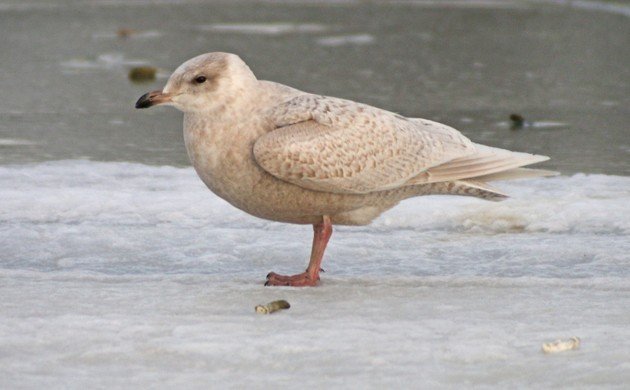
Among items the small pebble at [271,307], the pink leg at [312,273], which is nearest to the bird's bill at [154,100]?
the pink leg at [312,273]

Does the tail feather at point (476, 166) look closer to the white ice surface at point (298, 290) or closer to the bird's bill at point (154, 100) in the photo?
the white ice surface at point (298, 290)

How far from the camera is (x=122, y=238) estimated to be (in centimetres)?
529

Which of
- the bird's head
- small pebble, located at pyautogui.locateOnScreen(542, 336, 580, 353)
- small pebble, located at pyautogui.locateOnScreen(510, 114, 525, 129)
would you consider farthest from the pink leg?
small pebble, located at pyautogui.locateOnScreen(510, 114, 525, 129)

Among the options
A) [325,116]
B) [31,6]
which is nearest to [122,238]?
[325,116]

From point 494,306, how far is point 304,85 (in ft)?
19.6

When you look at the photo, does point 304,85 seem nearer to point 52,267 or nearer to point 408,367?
point 52,267

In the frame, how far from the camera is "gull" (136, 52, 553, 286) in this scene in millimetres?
4473

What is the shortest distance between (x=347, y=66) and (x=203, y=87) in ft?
22.0

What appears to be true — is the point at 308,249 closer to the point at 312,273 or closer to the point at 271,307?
the point at 312,273

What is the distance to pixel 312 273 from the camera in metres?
4.59

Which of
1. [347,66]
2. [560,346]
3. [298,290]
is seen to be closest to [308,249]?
[298,290]

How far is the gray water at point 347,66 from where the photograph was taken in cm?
792

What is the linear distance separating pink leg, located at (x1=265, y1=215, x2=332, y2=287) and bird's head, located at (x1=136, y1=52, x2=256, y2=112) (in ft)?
2.04

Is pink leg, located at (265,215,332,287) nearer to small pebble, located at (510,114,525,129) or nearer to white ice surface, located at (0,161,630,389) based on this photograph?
white ice surface, located at (0,161,630,389)
